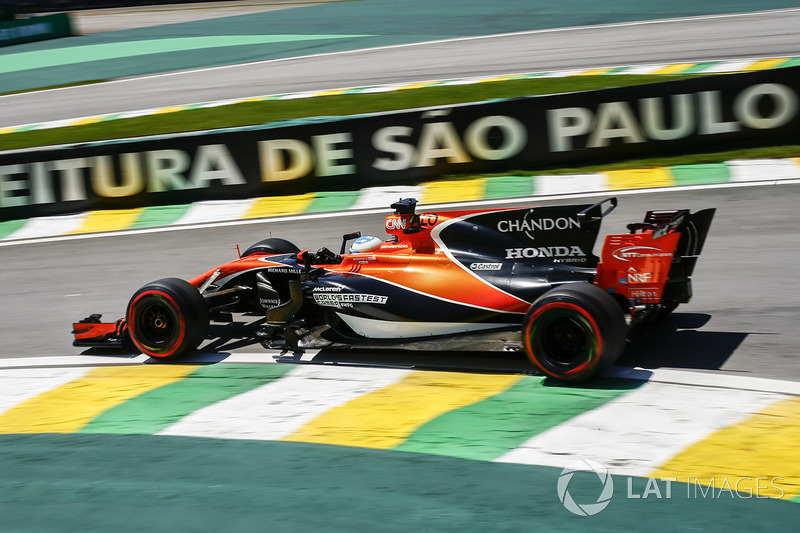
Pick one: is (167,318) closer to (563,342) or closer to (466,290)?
(466,290)

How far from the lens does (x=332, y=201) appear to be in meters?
12.7

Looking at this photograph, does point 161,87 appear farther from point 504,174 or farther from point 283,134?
point 504,174

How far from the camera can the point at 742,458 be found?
199 inches

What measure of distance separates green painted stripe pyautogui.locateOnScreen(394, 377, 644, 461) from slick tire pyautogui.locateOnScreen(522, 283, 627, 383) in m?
0.17

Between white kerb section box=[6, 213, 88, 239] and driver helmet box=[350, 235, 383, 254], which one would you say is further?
white kerb section box=[6, 213, 88, 239]

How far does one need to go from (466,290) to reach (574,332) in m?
0.94

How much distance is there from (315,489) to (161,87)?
18.8 metres

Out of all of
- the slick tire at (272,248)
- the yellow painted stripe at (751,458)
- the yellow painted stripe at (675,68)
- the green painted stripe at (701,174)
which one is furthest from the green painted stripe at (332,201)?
the yellow painted stripe at (675,68)

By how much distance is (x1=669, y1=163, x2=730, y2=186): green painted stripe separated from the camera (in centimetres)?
1166

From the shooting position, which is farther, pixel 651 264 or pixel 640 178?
pixel 640 178

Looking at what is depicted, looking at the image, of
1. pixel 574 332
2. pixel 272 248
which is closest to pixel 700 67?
pixel 272 248

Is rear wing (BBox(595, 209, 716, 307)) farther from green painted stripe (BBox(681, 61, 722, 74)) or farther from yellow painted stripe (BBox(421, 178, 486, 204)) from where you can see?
green painted stripe (BBox(681, 61, 722, 74))


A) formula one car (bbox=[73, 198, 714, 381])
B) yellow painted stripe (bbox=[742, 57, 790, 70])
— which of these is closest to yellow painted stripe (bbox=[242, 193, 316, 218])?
formula one car (bbox=[73, 198, 714, 381])

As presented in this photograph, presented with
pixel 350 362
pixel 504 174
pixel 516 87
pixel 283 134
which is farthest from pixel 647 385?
pixel 516 87
